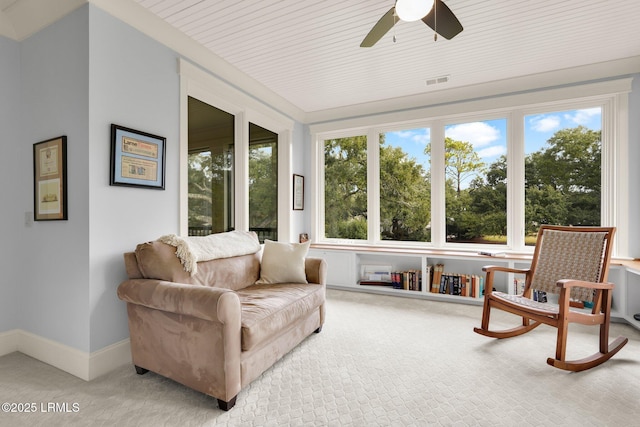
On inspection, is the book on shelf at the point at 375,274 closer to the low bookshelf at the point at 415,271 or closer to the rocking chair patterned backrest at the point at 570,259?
the low bookshelf at the point at 415,271

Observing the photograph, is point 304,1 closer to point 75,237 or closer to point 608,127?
point 75,237

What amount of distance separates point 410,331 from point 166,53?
131 inches

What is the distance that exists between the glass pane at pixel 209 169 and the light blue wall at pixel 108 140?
425mm

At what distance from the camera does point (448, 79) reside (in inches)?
144

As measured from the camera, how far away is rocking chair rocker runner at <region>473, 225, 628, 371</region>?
2176 mm

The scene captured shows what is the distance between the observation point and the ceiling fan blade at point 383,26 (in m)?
1.92

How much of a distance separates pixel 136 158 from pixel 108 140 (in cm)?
22

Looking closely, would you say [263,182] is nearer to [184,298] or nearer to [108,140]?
[108,140]

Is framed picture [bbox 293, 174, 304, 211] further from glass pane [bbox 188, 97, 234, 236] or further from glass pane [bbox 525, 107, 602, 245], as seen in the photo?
glass pane [bbox 525, 107, 602, 245]

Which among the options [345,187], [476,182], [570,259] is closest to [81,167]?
[345,187]

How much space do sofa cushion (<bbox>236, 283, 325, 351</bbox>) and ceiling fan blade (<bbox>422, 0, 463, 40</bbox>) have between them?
2140 millimetres

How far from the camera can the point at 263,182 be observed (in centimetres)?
→ 423

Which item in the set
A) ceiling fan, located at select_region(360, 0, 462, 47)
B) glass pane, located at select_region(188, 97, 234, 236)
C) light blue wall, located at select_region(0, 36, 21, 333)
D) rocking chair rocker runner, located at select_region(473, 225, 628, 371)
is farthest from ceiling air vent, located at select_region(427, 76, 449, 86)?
light blue wall, located at select_region(0, 36, 21, 333)

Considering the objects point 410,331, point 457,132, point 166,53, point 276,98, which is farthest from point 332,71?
point 410,331
